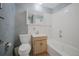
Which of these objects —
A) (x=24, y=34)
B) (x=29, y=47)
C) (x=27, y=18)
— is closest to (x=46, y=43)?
(x=29, y=47)

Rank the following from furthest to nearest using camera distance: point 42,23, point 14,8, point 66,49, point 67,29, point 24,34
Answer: point 67,29 → point 66,49 → point 42,23 → point 24,34 → point 14,8

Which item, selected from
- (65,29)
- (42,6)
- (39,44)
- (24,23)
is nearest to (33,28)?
(24,23)

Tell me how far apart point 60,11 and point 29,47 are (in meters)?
1.12

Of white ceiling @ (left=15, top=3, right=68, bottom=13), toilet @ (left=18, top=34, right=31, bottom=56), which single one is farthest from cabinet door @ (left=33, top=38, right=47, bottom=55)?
white ceiling @ (left=15, top=3, right=68, bottom=13)

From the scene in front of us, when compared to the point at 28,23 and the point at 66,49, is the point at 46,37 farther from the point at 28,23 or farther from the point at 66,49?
the point at 66,49

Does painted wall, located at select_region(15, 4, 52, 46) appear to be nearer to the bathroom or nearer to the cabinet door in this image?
the bathroom

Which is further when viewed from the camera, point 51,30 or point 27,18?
point 51,30

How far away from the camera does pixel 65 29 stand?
2.25 metres

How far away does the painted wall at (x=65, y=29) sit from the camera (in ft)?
6.67

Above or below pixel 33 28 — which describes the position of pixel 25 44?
below

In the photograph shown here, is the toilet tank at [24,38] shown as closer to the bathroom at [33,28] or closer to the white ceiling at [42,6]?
the bathroom at [33,28]

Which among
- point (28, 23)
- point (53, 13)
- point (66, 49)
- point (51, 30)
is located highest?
point (53, 13)

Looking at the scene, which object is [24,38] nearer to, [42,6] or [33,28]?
[33,28]

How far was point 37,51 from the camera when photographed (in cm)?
179
